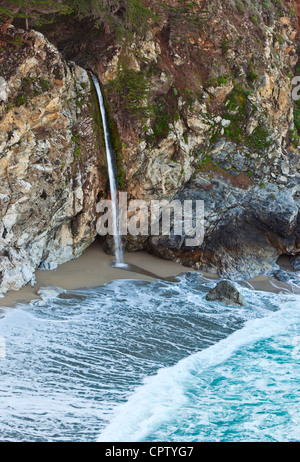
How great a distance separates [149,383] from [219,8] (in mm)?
14200

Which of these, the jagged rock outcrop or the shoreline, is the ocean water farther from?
the jagged rock outcrop

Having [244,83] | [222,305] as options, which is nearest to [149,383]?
[222,305]

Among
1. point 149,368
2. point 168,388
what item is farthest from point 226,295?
point 168,388

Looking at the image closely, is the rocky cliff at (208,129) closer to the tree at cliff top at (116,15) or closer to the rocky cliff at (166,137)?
the rocky cliff at (166,137)

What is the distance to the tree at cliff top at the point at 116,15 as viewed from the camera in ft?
47.4

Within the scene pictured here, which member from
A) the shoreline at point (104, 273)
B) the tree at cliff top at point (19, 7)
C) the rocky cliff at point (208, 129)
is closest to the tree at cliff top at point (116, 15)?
the rocky cliff at point (208, 129)

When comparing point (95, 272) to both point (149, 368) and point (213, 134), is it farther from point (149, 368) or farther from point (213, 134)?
point (213, 134)

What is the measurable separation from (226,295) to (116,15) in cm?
977

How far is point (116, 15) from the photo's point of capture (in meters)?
15.4

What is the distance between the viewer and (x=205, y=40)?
16.8 metres

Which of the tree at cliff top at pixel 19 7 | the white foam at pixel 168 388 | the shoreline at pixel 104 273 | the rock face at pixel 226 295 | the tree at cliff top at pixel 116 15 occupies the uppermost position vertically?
the tree at cliff top at pixel 116 15

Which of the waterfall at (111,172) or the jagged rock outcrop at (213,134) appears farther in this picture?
the jagged rock outcrop at (213,134)

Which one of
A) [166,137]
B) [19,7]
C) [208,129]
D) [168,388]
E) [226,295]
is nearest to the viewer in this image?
[168,388]

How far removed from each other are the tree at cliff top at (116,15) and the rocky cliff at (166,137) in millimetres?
260
